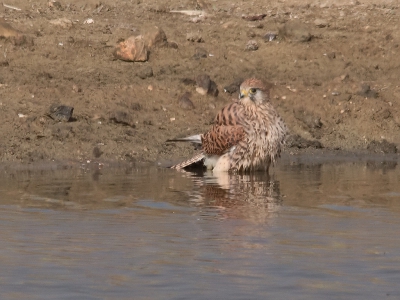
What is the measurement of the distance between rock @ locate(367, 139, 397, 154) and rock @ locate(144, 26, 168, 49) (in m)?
3.15

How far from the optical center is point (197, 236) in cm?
772

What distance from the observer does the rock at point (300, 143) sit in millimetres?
13352

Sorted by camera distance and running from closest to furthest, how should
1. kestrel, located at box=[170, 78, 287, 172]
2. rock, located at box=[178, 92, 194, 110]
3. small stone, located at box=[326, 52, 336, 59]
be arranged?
kestrel, located at box=[170, 78, 287, 172] < rock, located at box=[178, 92, 194, 110] < small stone, located at box=[326, 52, 336, 59]

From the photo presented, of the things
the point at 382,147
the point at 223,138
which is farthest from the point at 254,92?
the point at 382,147

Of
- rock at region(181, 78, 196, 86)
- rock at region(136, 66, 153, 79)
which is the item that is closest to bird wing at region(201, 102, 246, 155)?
rock at region(181, 78, 196, 86)

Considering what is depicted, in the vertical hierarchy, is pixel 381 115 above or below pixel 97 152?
above

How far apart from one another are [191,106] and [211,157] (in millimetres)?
2075

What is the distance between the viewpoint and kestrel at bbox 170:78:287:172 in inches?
459

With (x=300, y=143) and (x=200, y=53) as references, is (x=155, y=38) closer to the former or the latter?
(x=200, y=53)

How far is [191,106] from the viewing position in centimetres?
1397

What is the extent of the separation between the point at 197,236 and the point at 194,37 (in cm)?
829

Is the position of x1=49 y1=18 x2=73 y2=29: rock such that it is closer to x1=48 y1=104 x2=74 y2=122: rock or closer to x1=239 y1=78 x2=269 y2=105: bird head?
x1=48 y1=104 x2=74 y2=122: rock

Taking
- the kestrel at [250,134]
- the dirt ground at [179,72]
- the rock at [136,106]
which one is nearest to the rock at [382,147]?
the dirt ground at [179,72]

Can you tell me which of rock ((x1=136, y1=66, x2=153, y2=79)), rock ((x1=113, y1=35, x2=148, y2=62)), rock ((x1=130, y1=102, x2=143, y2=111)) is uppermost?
rock ((x1=113, y1=35, x2=148, y2=62))
